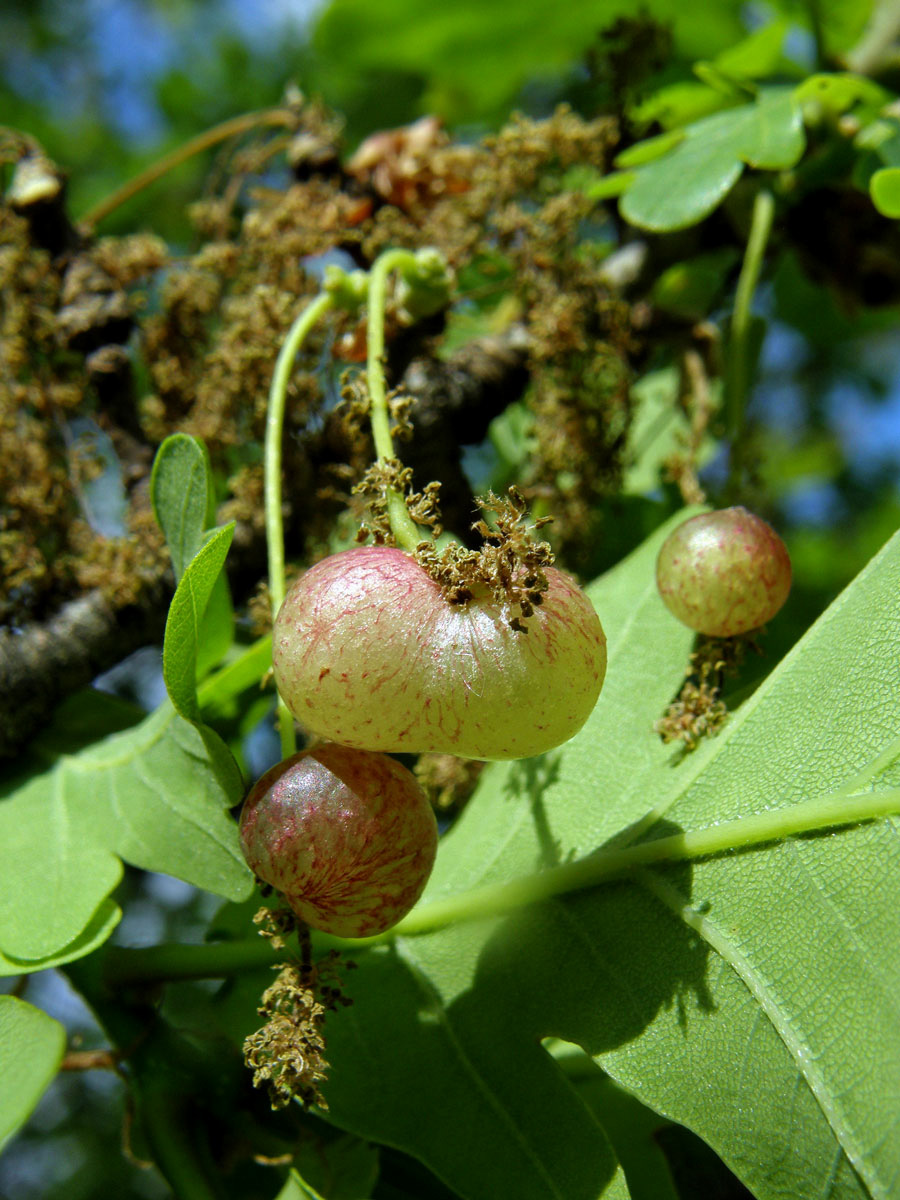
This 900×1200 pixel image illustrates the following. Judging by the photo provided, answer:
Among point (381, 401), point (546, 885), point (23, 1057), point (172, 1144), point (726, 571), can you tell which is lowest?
point (172, 1144)

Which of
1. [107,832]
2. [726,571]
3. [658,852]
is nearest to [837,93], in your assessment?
[726,571]

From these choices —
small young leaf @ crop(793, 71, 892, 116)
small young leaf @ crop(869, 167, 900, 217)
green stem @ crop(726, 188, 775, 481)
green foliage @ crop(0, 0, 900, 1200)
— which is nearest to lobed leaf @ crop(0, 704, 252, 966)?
green foliage @ crop(0, 0, 900, 1200)

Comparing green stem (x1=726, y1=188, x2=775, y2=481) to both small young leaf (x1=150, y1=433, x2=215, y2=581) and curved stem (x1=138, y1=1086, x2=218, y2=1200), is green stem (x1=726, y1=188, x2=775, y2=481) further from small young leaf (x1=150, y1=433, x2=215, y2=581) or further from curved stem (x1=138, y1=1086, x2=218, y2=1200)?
curved stem (x1=138, y1=1086, x2=218, y2=1200)

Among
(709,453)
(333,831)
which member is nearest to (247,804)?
(333,831)

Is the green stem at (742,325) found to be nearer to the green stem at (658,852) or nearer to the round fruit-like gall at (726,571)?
the round fruit-like gall at (726,571)

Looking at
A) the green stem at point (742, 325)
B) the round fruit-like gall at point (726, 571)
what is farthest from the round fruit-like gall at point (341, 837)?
the green stem at point (742, 325)

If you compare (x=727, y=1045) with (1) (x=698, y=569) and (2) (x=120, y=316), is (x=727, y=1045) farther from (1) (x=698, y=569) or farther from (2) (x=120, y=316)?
(2) (x=120, y=316)

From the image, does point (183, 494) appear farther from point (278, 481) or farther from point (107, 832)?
point (107, 832)
